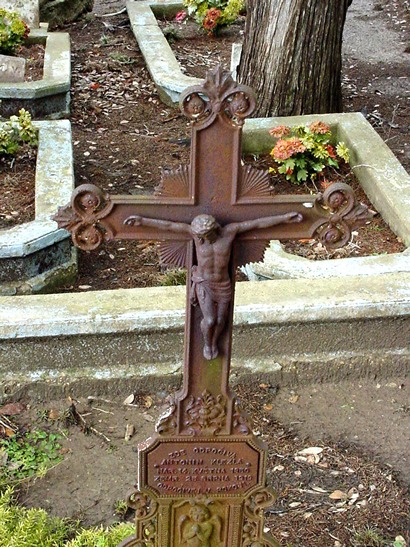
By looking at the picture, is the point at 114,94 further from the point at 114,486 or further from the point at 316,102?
the point at 114,486

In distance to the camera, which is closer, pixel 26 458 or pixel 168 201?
pixel 168 201

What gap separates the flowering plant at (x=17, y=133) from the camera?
519cm

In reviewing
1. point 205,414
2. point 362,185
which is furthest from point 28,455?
point 362,185

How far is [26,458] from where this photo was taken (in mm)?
3348

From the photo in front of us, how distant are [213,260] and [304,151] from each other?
117 inches

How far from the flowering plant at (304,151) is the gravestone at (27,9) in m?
4.80

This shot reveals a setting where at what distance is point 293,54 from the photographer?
18.3ft

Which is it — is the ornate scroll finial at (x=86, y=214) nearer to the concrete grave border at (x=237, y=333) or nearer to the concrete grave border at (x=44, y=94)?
the concrete grave border at (x=237, y=333)

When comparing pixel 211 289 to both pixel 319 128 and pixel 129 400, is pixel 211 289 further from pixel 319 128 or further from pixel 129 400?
pixel 319 128

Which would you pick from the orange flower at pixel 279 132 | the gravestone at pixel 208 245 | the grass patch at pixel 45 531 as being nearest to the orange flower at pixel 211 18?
the orange flower at pixel 279 132

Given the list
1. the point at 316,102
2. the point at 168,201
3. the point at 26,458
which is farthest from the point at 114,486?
the point at 316,102

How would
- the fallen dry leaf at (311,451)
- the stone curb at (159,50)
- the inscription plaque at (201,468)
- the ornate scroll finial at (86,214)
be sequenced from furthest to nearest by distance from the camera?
the stone curb at (159,50) → the fallen dry leaf at (311,451) → the inscription plaque at (201,468) → the ornate scroll finial at (86,214)

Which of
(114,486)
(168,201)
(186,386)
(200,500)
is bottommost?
(114,486)

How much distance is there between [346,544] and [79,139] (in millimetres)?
4307
